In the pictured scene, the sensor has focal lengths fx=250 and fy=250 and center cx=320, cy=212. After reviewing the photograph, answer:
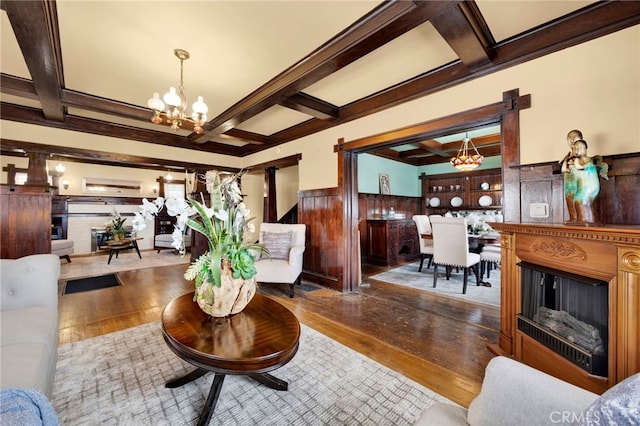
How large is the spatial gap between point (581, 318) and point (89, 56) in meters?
4.51

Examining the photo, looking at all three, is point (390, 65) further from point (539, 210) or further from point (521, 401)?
point (521, 401)

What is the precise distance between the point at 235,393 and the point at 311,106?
3.12 metres

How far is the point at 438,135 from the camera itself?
2807mm

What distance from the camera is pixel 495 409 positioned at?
758mm

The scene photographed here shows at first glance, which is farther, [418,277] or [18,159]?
[18,159]

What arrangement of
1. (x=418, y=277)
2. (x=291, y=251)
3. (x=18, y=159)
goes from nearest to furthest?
(x=291, y=251)
(x=418, y=277)
(x=18, y=159)

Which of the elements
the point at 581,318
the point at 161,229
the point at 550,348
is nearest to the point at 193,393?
the point at 550,348

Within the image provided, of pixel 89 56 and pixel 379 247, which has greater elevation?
pixel 89 56

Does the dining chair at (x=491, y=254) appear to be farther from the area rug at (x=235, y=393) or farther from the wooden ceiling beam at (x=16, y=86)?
the wooden ceiling beam at (x=16, y=86)

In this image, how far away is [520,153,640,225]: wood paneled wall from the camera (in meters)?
1.65

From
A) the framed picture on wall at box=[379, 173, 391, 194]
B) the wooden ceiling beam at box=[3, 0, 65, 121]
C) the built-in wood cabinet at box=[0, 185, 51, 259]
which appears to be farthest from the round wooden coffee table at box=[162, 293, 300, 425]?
the framed picture on wall at box=[379, 173, 391, 194]

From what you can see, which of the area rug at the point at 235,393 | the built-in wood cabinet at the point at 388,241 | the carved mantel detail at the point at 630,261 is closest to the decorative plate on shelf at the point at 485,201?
the built-in wood cabinet at the point at 388,241

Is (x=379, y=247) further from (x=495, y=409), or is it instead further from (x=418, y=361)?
(x=495, y=409)

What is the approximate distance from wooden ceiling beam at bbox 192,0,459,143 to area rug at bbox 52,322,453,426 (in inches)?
97.0
